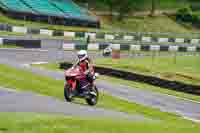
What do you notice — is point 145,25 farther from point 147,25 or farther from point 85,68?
point 85,68

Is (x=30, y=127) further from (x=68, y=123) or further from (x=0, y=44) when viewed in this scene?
(x=0, y=44)

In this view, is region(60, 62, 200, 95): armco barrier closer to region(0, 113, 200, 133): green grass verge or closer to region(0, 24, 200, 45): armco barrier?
region(0, 24, 200, 45): armco barrier

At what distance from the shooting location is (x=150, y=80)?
29.0 meters

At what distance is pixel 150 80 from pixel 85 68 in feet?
42.0

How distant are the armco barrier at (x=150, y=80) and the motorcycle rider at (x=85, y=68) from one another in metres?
10.7

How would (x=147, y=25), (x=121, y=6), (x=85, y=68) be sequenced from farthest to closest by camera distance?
(x=147, y=25) < (x=121, y=6) < (x=85, y=68)

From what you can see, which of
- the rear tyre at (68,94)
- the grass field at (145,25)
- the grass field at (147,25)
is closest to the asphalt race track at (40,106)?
the rear tyre at (68,94)

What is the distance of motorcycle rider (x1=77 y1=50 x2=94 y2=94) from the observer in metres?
16.4

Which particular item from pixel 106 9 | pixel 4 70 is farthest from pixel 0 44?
pixel 106 9

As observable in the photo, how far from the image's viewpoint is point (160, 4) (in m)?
82.4

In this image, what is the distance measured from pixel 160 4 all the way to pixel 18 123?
7393 cm

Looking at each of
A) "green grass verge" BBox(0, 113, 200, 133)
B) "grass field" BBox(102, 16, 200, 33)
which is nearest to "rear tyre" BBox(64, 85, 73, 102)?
"green grass verge" BBox(0, 113, 200, 133)

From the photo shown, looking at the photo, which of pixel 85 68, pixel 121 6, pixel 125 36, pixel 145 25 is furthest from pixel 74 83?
pixel 145 25

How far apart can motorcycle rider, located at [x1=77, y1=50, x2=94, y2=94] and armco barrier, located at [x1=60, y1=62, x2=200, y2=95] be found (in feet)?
35.2
